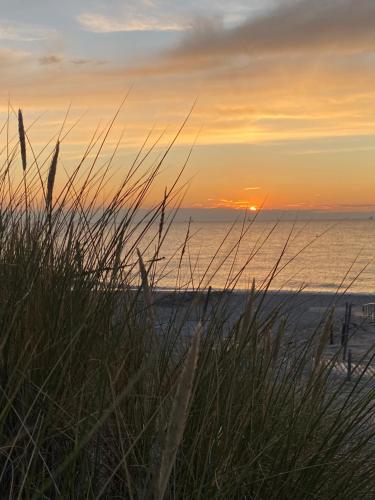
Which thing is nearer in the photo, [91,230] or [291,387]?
[291,387]

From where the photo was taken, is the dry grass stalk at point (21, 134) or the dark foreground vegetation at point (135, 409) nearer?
the dark foreground vegetation at point (135, 409)

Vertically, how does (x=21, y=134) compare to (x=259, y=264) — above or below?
above

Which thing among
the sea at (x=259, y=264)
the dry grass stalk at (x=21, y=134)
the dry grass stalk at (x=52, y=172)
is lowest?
the sea at (x=259, y=264)

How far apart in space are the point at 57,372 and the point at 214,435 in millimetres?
522

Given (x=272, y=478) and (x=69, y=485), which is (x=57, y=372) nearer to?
(x=69, y=485)

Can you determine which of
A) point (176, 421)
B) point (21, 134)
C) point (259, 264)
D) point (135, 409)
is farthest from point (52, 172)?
point (259, 264)

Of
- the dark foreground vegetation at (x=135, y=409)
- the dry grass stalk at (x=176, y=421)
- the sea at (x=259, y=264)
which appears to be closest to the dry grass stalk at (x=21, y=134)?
the dark foreground vegetation at (x=135, y=409)

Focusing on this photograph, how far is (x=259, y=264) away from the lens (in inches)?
2452

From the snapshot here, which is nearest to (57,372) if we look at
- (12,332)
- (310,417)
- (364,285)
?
(12,332)

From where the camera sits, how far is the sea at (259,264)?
2.70 meters

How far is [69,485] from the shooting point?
5.14ft

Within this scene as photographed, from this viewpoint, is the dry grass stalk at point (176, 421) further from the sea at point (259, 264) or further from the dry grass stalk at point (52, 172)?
the dry grass stalk at point (52, 172)

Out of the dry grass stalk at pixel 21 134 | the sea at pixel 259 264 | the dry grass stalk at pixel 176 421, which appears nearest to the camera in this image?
the dry grass stalk at pixel 176 421

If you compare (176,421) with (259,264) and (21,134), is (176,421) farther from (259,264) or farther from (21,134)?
(259,264)
